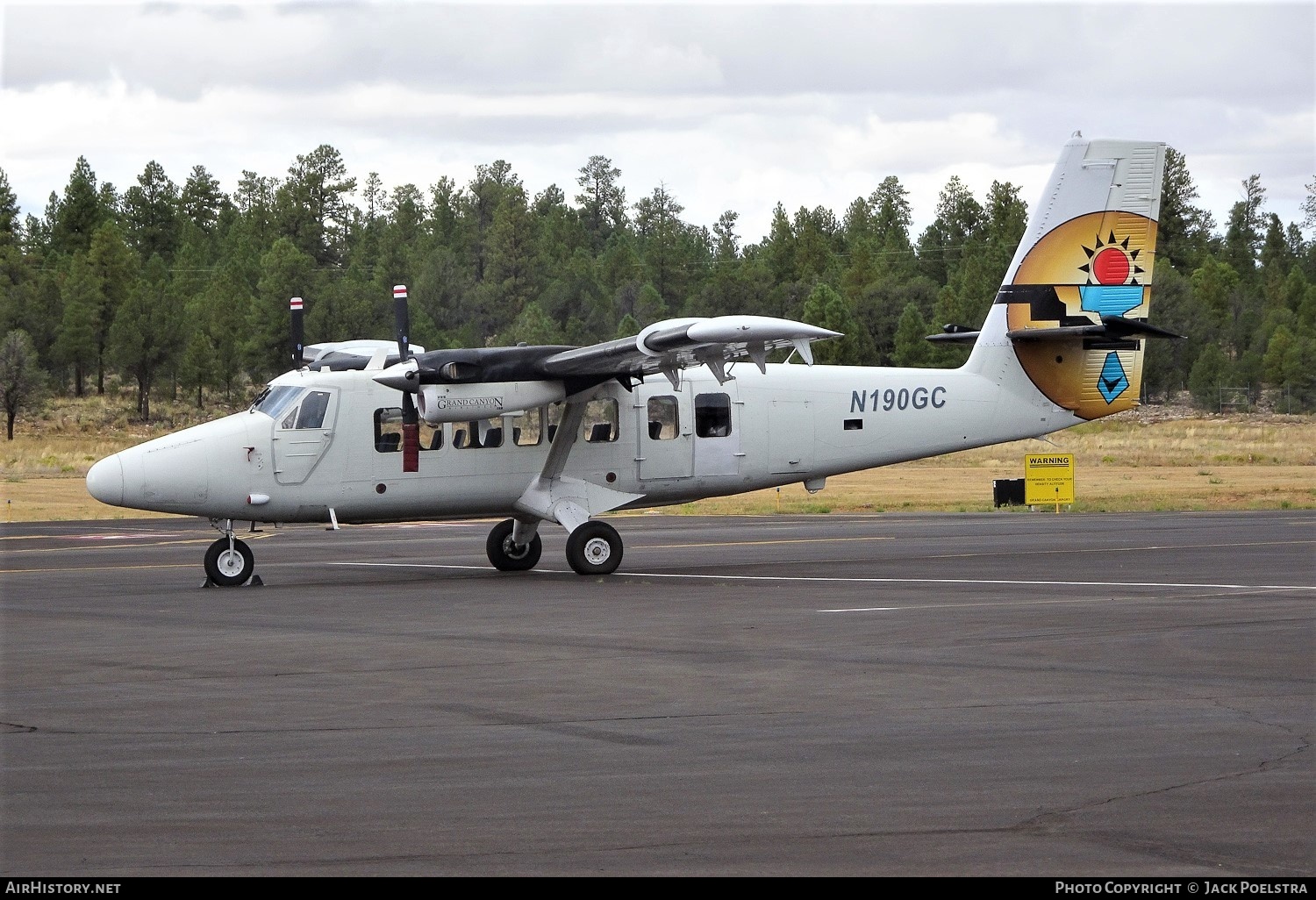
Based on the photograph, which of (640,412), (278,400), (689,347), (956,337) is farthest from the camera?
(956,337)

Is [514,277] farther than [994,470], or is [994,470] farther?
[514,277]

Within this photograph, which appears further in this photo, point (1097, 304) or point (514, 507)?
point (1097, 304)

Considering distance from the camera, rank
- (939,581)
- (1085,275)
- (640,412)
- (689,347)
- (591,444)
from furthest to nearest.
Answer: (1085,275) → (640,412) → (591,444) → (939,581) → (689,347)

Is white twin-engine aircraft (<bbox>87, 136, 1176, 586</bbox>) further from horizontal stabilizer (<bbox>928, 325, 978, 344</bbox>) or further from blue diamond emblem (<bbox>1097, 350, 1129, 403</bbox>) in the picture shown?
horizontal stabilizer (<bbox>928, 325, 978, 344</bbox>)

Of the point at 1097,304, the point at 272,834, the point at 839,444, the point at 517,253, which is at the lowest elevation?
the point at 272,834

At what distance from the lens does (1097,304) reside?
23.6m

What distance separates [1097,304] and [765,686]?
1395cm


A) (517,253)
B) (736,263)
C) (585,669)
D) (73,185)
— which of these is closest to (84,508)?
(585,669)

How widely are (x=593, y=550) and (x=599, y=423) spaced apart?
1942 millimetres

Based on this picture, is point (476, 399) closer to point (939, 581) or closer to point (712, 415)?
point (712, 415)

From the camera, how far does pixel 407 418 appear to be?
2066cm

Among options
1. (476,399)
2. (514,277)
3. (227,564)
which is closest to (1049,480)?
(476,399)

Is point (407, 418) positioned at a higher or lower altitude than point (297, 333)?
lower
